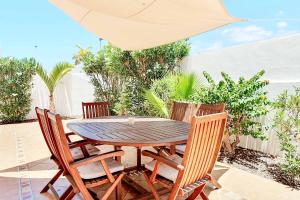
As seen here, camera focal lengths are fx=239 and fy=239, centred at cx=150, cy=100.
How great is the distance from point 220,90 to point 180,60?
120 inches

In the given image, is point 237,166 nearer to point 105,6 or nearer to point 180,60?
point 105,6

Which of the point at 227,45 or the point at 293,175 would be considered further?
the point at 227,45

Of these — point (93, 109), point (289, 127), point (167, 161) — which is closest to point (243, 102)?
point (289, 127)

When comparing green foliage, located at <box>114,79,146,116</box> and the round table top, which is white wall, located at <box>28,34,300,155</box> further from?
the round table top

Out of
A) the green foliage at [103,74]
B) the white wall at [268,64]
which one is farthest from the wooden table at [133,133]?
the green foliage at [103,74]

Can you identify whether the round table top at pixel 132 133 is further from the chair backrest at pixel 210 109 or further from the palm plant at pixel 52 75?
the palm plant at pixel 52 75

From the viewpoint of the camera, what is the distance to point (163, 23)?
353 cm

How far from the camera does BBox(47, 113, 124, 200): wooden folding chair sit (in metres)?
2.24

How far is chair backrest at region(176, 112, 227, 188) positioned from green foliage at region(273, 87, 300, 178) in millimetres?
1897

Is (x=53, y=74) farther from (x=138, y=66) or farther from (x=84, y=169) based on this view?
(x=84, y=169)

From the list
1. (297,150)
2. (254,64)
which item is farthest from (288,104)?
(254,64)

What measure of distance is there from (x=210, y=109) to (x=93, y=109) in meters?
2.23

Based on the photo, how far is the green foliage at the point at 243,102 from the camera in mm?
4422

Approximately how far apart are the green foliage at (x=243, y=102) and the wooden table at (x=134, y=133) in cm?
152
